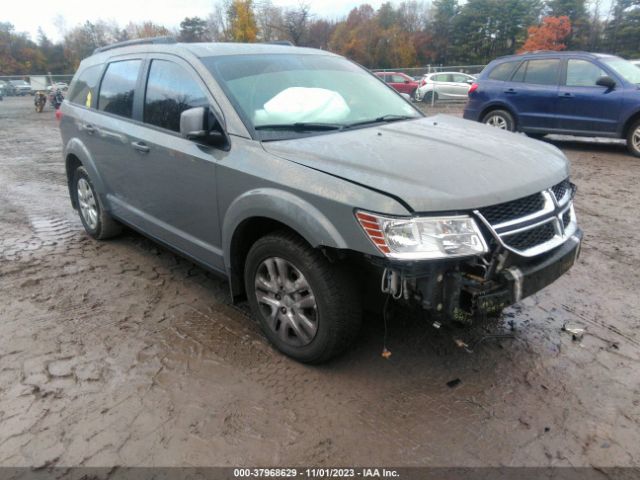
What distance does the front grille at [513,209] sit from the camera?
247 centimetres

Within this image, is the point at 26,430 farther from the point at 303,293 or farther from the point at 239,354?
the point at 303,293

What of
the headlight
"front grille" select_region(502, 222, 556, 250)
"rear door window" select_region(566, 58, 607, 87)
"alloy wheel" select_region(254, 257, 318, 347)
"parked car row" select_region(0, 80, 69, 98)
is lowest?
"alloy wheel" select_region(254, 257, 318, 347)

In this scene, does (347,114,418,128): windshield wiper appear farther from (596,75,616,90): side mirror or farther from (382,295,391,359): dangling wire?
(596,75,616,90): side mirror

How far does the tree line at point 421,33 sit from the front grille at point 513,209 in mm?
40655

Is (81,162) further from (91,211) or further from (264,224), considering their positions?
(264,224)

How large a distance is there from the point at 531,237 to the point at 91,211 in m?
4.33

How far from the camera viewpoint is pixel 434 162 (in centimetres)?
269

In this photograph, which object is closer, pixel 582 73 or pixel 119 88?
pixel 119 88

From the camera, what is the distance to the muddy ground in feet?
7.87

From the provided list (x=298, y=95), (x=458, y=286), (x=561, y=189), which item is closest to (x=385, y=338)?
(x=458, y=286)

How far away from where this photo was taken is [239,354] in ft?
10.3

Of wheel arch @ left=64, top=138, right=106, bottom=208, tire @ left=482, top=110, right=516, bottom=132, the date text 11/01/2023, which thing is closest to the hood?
the date text 11/01/2023

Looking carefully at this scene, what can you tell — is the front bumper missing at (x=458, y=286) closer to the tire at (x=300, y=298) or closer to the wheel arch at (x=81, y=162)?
the tire at (x=300, y=298)

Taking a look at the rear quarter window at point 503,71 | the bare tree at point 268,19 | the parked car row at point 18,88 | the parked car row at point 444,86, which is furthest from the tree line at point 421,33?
the rear quarter window at point 503,71
